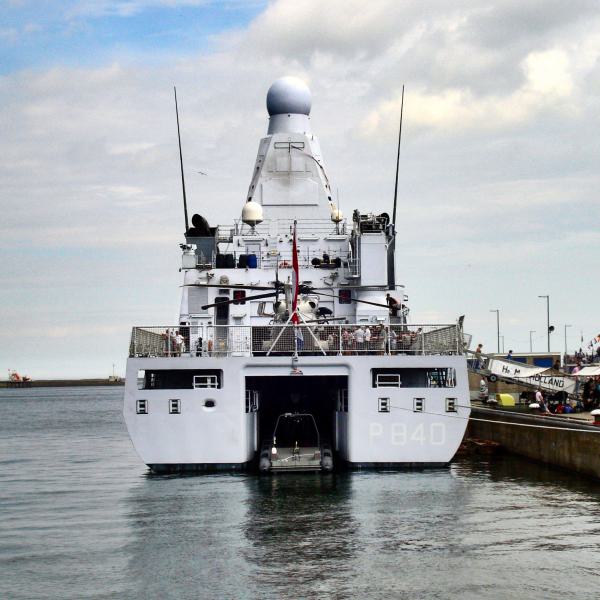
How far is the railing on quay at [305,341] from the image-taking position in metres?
28.1

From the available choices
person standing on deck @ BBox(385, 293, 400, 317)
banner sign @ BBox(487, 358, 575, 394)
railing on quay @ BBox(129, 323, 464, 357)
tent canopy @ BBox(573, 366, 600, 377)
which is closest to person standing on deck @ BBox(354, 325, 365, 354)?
railing on quay @ BBox(129, 323, 464, 357)

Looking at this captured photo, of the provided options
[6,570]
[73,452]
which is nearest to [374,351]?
[6,570]

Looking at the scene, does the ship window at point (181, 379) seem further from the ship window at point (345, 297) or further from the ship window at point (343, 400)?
the ship window at point (345, 297)

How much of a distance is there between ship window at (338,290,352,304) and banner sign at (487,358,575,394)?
11.5 m

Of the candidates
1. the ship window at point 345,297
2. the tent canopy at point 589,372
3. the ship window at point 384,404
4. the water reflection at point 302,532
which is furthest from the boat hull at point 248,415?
the tent canopy at point 589,372

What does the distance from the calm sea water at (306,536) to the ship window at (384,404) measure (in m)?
1.71

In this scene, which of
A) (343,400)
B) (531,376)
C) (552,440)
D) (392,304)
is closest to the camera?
(343,400)

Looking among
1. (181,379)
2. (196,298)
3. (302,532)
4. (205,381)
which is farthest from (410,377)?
(302,532)

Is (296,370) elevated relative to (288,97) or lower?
lower

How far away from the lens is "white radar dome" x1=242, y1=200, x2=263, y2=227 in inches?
1423

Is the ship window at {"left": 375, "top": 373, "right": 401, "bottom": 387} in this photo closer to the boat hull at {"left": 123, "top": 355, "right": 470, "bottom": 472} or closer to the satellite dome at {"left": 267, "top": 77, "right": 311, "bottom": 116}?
the boat hull at {"left": 123, "top": 355, "right": 470, "bottom": 472}

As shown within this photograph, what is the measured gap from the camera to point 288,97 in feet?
135

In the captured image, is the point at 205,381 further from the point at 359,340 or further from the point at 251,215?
the point at 251,215

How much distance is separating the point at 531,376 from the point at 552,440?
13.2 m
